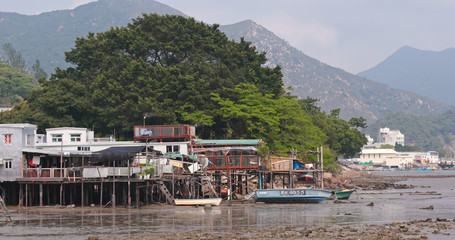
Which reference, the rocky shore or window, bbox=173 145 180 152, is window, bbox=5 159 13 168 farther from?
the rocky shore

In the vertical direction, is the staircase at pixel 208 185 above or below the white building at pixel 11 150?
below

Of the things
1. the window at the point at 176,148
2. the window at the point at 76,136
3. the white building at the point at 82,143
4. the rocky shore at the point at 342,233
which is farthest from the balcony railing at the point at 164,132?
the rocky shore at the point at 342,233

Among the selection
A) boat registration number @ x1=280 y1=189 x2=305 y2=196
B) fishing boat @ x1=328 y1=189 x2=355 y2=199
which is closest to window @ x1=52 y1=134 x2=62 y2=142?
boat registration number @ x1=280 y1=189 x2=305 y2=196

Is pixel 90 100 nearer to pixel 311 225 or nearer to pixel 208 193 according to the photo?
pixel 208 193

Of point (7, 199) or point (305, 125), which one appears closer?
point (7, 199)

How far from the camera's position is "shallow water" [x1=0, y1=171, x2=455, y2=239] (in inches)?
1658

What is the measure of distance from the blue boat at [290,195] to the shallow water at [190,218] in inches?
49.2

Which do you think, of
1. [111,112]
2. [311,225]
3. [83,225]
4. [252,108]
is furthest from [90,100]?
[311,225]

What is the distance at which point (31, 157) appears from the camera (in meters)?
61.6

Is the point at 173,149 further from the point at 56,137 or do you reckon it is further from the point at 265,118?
the point at 265,118

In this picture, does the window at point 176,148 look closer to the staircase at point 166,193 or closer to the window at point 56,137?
the staircase at point 166,193

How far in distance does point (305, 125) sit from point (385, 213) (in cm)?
3870

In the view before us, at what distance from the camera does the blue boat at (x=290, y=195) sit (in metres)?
63.6

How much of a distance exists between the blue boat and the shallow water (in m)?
1.25
